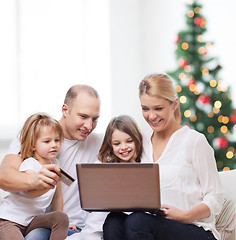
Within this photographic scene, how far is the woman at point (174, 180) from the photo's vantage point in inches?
75.8

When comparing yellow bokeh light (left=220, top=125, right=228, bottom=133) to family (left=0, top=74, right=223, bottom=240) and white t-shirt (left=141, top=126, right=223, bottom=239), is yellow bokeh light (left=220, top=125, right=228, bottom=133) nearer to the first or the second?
family (left=0, top=74, right=223, bottom=240)

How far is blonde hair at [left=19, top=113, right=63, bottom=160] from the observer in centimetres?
228

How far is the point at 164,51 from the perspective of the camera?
5.22 metres

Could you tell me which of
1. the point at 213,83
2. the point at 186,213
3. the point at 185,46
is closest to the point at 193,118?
the point at 213,83

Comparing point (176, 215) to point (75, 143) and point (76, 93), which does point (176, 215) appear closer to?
point (75, 143)

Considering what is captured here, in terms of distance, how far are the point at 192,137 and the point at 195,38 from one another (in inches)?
92.6

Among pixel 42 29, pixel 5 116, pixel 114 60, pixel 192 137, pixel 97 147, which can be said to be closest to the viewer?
pixel 192 137

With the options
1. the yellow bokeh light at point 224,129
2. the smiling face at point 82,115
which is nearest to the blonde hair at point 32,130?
the smiling face at point 82,115

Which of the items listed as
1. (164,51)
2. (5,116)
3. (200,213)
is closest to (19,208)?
(200,213)

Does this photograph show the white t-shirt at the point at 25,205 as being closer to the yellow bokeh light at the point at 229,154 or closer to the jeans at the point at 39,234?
the jeans at the point at 39,234

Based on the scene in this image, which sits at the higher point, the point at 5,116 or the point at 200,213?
the point at 5,116

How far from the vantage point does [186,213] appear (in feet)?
6.47

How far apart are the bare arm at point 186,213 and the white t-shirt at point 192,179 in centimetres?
4

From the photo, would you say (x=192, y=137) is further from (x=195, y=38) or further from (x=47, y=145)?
(x=195, y=38)
